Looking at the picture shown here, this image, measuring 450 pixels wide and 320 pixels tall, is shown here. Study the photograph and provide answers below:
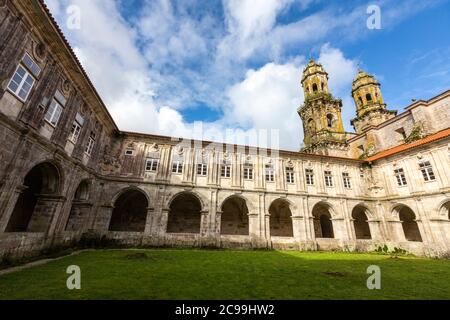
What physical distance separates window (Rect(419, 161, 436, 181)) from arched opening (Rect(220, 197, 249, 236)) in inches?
564

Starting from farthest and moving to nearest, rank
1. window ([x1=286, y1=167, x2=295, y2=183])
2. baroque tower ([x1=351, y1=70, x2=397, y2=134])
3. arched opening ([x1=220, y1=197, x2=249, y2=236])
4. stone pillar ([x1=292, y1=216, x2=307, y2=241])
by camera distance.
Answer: baroque tower ([x1=351, y1=70, x2=397, y2=134]), arched opening ([x1=220, y1=197, x2=249, y2=236]), window ([x1=286, y1=167, x2=295, y2=183]), stone pillar ([x1=292, y1=216, x2=307, y2=241])

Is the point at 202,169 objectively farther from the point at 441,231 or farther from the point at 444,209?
the point at 444,209

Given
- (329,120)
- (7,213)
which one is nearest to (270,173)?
(7,213)

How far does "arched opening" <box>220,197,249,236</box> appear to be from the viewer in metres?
19.2

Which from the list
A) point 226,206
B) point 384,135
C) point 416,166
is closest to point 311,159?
point 416,166

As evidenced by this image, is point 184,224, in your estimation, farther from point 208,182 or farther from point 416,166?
point 416,166

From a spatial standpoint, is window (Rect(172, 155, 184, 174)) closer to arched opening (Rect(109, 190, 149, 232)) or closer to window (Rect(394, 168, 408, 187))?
arched opening (Rect(109, 190, 149, 232))

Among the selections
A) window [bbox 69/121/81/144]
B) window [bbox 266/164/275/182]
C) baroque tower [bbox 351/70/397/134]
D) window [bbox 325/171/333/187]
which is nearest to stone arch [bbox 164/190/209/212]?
window [bbox 266/164/275/182]

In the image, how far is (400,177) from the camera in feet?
59.4

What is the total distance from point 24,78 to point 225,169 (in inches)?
507

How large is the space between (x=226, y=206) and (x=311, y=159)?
9085 mm

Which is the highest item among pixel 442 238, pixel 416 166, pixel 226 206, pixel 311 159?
pixel 311 159

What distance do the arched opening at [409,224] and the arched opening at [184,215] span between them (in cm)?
1814
